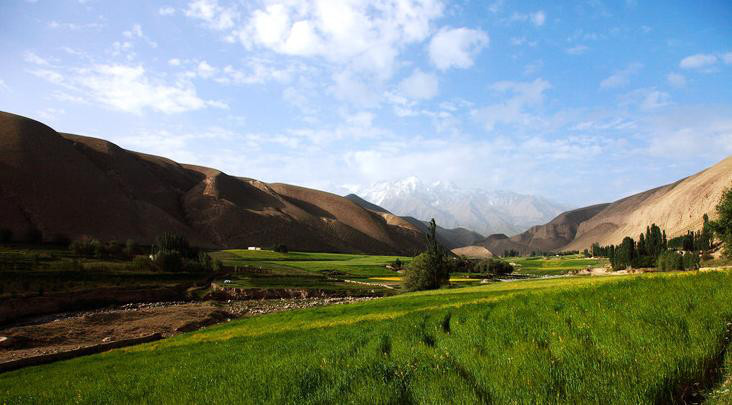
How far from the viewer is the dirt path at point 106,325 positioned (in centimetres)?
3656

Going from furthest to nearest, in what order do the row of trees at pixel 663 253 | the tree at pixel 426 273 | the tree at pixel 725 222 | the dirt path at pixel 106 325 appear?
1. the row of trees at pixel 663 253
2. the tree at pixel 426 273
3. the tree at pixel 725 222
4. the dirt path at pixel 106 325

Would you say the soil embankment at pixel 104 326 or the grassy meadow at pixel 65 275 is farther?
the grassy meadow at pixel 65 275

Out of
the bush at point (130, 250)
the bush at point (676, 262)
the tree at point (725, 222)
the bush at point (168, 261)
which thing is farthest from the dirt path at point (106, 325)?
the bush at point (676, 262)

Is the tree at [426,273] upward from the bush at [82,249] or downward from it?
downward

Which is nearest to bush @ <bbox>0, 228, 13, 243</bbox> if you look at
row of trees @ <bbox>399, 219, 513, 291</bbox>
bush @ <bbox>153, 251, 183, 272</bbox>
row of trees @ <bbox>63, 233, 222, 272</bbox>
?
row of trees @ <bbox>63, 233, 222, 272</bbox>

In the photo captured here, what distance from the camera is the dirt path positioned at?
3656cm

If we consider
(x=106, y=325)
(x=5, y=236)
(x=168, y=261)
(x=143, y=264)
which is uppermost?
(x=5, y=236)

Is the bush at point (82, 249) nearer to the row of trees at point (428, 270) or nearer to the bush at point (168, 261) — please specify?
the bush at point (168, 261)

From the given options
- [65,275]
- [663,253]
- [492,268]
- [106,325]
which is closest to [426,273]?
[106,325]

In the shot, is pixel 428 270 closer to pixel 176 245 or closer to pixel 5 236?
pixel 176 245

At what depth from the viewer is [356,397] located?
6.40 m

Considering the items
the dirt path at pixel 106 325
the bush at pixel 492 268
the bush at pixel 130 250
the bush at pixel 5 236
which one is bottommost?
the bush at pixel 492 268

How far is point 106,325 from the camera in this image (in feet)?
149

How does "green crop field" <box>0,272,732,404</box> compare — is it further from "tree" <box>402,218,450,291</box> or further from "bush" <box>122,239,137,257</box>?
"bush" <box>122,239,137,257</box>
